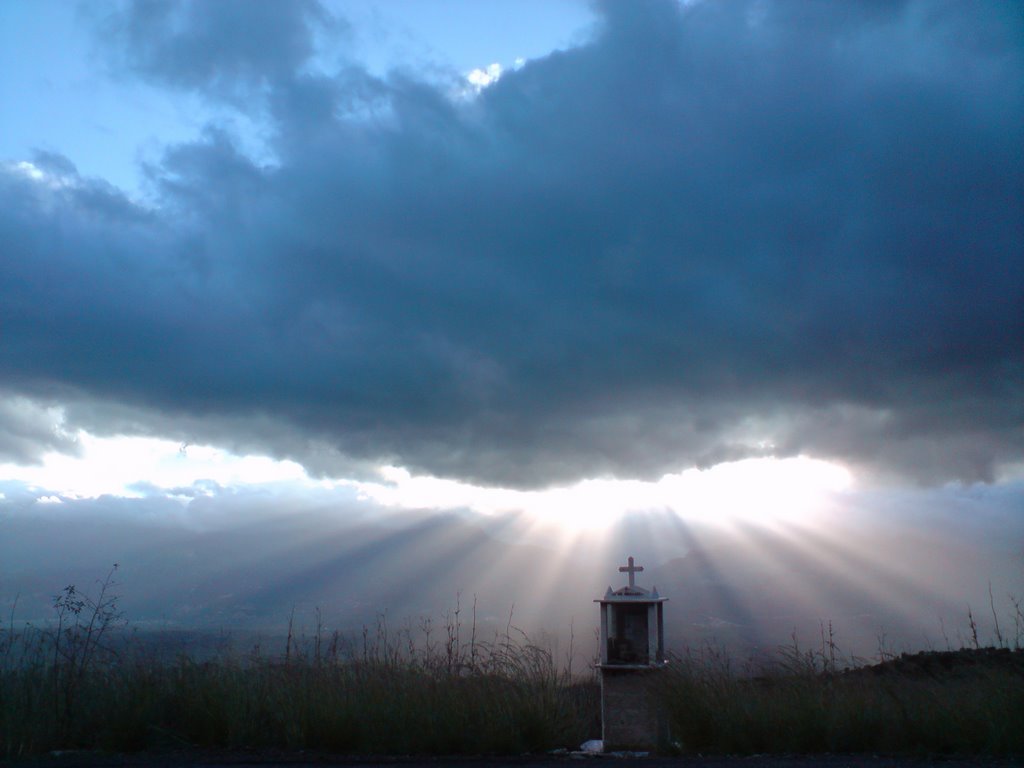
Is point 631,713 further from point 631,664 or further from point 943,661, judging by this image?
point 943,661

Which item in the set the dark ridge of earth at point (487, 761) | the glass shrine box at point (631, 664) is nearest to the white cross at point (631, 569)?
the glass shrine box at point (631, 664)

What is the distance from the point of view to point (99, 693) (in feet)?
32.5

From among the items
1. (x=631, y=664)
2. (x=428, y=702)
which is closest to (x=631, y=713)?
(x=631, y=664)

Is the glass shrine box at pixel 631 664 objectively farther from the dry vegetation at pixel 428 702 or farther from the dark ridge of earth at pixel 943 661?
the dark ridge of earth at pixel 943 661

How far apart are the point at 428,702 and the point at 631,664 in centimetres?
403

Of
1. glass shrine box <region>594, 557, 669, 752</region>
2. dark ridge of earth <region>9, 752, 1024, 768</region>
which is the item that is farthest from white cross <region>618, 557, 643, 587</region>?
dark ridge of earth <region>9, 752, 1024, 768</region>

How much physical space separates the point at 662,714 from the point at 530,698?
183cm

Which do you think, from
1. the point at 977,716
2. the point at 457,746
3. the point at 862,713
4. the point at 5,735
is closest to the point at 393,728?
the point at 457,746

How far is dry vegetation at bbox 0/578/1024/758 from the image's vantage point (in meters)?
8.74

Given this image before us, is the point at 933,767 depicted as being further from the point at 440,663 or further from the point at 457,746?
the point at 440,663

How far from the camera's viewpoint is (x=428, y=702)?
31.1 feet

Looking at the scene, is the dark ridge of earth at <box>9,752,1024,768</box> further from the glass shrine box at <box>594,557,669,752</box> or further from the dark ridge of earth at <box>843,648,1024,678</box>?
the dark ridge of earth at <box>843,648,1024,678</box>

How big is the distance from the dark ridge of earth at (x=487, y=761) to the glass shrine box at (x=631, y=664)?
1.69 meters

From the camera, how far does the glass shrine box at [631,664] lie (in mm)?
10906
